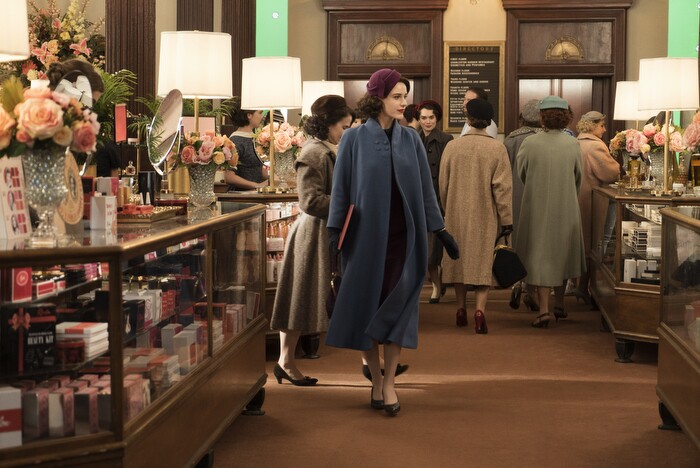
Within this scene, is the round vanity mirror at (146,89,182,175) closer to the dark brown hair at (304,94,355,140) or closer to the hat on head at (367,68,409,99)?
the dark brown hair at (304,94,355,140)

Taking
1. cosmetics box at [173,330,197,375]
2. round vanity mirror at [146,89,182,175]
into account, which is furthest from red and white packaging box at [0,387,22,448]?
round vanity mirror at [146,89,182,175]

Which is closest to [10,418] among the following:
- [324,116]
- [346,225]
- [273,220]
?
[346,225]

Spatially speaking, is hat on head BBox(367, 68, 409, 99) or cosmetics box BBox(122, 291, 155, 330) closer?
cosmetics box BBox(122, 291, 155, 330)

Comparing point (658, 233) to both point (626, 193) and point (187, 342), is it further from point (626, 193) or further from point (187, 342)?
point (187, 342)

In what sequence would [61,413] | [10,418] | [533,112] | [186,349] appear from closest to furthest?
1. [10,418]
2. [61,413]
3. [186,349]
4. [533,112]

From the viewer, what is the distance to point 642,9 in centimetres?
1366

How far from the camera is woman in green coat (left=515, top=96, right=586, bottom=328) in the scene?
25.5 ft

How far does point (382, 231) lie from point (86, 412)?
2.35m

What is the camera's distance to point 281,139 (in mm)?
7531

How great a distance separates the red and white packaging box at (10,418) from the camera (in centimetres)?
288

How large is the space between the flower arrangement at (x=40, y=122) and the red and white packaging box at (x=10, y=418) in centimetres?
76

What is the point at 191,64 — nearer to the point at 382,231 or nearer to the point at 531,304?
the point at 382,231

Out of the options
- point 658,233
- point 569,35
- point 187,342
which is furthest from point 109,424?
point 569,35

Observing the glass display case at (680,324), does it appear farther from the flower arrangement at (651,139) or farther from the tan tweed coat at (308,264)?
the flower arrangement at (651,139)
